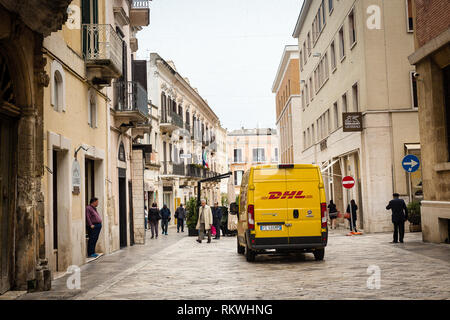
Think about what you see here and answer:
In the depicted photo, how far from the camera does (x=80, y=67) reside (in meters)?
16.0

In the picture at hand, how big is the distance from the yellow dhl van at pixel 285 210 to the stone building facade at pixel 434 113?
4.71 metres

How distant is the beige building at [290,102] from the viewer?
53688 millimetres

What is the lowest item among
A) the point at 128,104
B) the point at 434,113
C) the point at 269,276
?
the point at 269,276

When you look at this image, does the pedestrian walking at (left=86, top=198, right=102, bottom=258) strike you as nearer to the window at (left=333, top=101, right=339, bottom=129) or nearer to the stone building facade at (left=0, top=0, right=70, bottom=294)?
the stone building facade at (left=0, top=0, right=70, bottom=294)

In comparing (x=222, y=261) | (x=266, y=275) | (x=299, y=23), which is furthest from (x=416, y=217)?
(x=299, y=23)

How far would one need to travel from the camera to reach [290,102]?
54906 mm

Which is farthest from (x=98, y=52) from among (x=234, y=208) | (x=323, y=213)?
(x=323, y=213)

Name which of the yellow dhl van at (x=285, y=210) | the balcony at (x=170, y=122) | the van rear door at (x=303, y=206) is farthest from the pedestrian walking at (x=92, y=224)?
the balcony at (x=170, y=122)

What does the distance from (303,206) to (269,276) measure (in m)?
3.05

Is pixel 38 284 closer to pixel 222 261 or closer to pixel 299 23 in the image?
pixel 222 261

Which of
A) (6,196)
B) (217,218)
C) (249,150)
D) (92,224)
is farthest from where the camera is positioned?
(249,150)

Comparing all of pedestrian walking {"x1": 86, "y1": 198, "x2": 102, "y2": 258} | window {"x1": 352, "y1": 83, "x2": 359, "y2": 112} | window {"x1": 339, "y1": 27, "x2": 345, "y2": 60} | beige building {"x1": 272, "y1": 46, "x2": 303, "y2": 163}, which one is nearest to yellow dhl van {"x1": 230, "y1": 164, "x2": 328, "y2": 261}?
pedestrian walking {"x1": 86, "y1": 198, "x2": 102, "y2": 258}

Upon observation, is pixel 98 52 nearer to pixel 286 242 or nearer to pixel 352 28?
pixel 286 242
